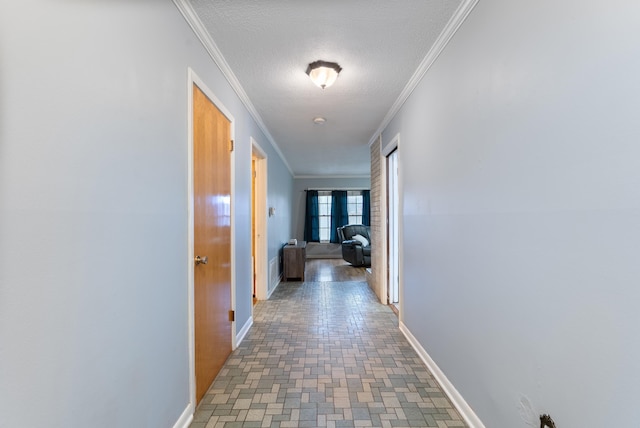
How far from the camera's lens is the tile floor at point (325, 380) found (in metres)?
1.78

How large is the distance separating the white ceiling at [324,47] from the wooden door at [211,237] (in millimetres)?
460

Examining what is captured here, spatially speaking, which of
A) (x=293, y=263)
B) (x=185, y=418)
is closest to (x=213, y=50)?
(x=185, y=418)

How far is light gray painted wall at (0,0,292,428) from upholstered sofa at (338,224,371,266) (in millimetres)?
5652

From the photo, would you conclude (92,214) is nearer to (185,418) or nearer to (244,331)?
Answer: (185,418)

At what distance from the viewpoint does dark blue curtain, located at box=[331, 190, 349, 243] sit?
29.6 feet

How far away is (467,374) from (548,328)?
782 millimetres

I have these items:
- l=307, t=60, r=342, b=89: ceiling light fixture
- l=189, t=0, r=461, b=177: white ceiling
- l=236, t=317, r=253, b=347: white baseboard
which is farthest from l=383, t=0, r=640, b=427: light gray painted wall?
l=236, t=317, r=253, b=347: white baseboard

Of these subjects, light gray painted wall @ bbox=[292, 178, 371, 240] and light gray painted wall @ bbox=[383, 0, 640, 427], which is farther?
light gray painted wall @ bbox=[292, 178, 371, 240]

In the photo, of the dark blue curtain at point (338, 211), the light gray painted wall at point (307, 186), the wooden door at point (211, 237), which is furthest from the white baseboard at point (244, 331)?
the dark blue curtain at point (338, 211)

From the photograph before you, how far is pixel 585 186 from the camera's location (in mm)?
961

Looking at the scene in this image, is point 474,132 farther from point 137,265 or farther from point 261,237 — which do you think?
point 261,237

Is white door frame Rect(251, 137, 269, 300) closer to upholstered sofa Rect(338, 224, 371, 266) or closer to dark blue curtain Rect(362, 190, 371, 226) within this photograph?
upholstered sofa Rect(338, 224, 371, 266)

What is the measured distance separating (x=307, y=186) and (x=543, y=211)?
806cm

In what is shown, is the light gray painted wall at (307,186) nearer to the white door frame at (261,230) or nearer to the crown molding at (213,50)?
the white door frame at (261,230)
